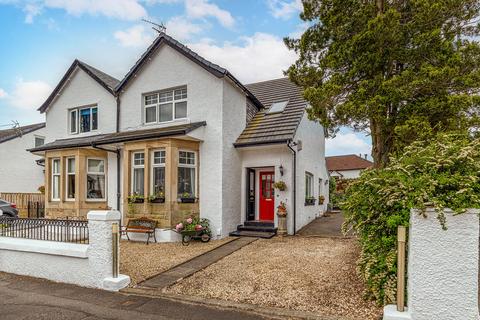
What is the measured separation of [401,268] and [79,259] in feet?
20.7

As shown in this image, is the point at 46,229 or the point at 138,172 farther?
the point at 138,172

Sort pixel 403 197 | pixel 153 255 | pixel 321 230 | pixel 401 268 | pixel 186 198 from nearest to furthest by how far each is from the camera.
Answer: pixel 401 268
pixel 403 197
pixel 153 255
pixel 186 198
pixel 321 230

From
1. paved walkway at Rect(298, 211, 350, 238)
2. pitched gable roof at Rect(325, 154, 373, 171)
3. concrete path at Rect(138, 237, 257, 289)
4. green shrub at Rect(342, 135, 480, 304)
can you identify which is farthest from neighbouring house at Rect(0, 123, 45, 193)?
pitched gable roof at Rect(325, 154, 373, 171)

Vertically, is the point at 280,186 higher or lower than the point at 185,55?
lower

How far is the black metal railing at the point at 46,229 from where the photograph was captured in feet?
23.4

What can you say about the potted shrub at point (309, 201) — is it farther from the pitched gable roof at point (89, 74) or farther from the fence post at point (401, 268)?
the pitched gable roof at point (89, 74)

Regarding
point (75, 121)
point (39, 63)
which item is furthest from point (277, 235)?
point (75, 121)

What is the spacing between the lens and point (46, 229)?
7715mm

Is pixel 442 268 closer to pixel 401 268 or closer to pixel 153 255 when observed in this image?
pixel 401 268

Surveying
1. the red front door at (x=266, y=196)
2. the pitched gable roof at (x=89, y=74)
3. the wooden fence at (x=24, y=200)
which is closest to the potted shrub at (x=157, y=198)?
the red front door at (x=266, y=196)

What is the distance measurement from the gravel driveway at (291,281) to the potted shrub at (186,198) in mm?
3299

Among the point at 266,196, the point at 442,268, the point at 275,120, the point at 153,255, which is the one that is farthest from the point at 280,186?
the point at 442,268

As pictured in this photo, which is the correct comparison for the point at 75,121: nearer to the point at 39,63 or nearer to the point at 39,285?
the point at 39,63

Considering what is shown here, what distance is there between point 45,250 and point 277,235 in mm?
7498
